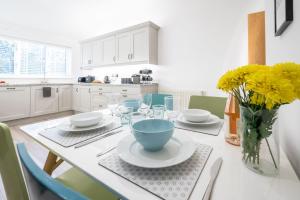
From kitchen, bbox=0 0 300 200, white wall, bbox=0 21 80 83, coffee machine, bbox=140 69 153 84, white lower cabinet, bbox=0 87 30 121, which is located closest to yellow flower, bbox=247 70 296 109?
kitchen, bbox=0 0 300 200

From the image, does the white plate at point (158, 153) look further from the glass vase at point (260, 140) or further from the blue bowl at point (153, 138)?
the glass vase at point (260, 140)

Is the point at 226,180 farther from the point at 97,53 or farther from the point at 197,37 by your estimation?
the point at 97,53

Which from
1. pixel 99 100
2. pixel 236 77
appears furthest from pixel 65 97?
pixel 236 77

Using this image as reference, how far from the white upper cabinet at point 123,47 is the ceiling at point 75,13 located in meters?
0.55

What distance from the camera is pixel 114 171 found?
0.45 metres

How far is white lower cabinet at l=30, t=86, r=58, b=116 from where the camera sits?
11.5ft

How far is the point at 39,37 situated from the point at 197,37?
404cm

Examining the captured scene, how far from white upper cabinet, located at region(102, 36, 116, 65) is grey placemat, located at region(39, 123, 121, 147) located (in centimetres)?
303

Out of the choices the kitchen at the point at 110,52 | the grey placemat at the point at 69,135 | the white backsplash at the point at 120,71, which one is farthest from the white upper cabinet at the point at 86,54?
the grey placemat at the point at 69,135

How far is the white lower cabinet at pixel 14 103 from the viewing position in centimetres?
307

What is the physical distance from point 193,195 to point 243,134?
253mm

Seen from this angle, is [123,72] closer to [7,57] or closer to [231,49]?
[231,49]

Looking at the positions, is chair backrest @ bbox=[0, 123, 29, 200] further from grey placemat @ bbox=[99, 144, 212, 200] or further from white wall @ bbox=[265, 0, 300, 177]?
white wall @ bbox=[265, 0, 300, 177]

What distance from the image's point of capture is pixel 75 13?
331 cm
